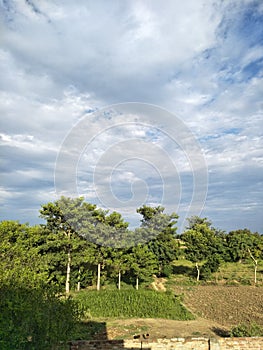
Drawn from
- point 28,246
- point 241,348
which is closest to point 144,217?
point 28,246

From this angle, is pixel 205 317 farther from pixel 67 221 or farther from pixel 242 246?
pixel 242 246

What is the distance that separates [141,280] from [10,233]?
56.7 feet

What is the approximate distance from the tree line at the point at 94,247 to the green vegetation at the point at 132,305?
8.29 ft

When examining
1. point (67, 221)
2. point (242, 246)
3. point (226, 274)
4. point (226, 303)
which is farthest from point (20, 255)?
point (242, 246)

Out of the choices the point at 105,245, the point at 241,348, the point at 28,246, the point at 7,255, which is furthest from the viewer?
the point at 105,245

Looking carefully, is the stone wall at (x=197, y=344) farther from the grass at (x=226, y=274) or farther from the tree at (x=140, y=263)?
the grass at (x=226, y=274)

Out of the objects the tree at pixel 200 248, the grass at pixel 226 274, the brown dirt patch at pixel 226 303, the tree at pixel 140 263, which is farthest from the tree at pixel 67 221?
the tree at pixel 200 248

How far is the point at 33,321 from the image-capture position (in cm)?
813

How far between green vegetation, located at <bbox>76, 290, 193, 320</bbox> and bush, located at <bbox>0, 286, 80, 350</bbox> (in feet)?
37.2

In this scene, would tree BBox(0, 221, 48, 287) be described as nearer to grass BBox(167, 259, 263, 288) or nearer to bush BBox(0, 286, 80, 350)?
bush BBox(0, 286, 80, 350)

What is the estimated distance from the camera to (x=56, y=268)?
27125 mm

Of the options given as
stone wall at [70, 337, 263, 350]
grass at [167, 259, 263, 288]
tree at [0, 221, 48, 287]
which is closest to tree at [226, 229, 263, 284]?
grass at [167, 259, 263, 288]

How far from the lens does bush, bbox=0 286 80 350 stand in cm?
754

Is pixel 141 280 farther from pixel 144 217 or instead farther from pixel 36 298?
pixel 36 298
